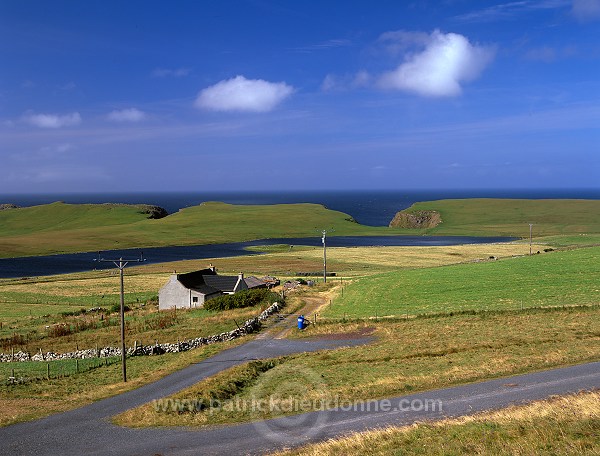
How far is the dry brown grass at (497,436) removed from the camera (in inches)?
643

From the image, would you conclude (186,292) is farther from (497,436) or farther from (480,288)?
(497,436)

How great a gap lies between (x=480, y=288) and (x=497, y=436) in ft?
130

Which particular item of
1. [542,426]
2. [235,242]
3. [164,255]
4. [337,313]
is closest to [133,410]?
[542,426]

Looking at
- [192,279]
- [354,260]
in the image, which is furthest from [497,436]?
[354,260]

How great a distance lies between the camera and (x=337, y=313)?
50.5 metres

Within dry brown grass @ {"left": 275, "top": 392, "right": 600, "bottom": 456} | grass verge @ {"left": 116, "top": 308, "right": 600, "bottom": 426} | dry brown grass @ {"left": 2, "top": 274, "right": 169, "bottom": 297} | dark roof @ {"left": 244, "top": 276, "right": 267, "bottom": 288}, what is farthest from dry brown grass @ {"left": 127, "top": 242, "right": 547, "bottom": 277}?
dry brown grass @ {"left": 275, "top": 392, "right": 600, "bottom": 456}

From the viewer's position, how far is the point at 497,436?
57.3 ft

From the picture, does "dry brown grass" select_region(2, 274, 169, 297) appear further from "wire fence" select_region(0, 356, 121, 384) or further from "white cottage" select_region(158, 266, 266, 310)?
"wire fence" select_region(0, 356, 121, 384)

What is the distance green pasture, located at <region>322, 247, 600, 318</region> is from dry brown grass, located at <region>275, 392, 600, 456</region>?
26.3m

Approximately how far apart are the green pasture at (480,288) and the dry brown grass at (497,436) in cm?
2627

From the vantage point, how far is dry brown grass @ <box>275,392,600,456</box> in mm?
16328

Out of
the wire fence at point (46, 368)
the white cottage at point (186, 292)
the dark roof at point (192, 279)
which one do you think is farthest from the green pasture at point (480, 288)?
the wire fence at point (46, 368)

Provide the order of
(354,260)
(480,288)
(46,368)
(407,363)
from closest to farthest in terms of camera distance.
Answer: (407,363)
(46,368)
(480,288)
(354,260)

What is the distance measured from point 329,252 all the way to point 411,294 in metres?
75.6
